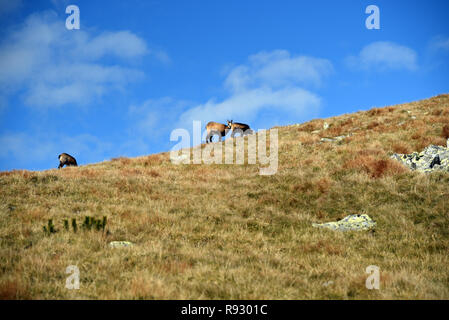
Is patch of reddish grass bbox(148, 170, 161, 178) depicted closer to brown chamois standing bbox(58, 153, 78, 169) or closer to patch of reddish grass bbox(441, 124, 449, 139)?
patch of reddish grass bbox(441, 124, 449, 139)

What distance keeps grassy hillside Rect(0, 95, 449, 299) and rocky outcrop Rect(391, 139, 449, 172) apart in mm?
732

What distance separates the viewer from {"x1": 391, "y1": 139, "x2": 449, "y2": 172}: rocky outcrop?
532 inches

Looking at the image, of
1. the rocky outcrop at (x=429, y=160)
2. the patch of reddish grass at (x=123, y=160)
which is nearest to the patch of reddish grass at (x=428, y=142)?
the rocky outcrop at (x=429, y=160)

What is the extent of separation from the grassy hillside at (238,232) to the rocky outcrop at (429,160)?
0.73m

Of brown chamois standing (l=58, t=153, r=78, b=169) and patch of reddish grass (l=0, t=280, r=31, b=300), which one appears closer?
patch of reddish grass (l=0, t=280, r=31, b=300)

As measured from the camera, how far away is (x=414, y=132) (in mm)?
19062

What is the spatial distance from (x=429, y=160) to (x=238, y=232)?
10103 mm

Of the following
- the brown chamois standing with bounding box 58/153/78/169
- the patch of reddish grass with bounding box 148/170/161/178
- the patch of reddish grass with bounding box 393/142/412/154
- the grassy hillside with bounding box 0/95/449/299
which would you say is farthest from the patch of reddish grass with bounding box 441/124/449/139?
the brown chamois standing with bounding box 58/153/78/169

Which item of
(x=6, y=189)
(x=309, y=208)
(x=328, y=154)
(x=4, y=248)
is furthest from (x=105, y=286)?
(x=328, y=154)

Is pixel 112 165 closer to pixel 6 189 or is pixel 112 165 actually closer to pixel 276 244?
pixel 6 189

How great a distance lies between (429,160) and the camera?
14.0 metres

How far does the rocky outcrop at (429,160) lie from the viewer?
44.4 ft

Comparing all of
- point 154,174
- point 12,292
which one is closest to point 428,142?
point 154,174

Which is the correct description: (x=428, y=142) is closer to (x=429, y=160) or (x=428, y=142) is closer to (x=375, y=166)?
(x=429, y=160)
